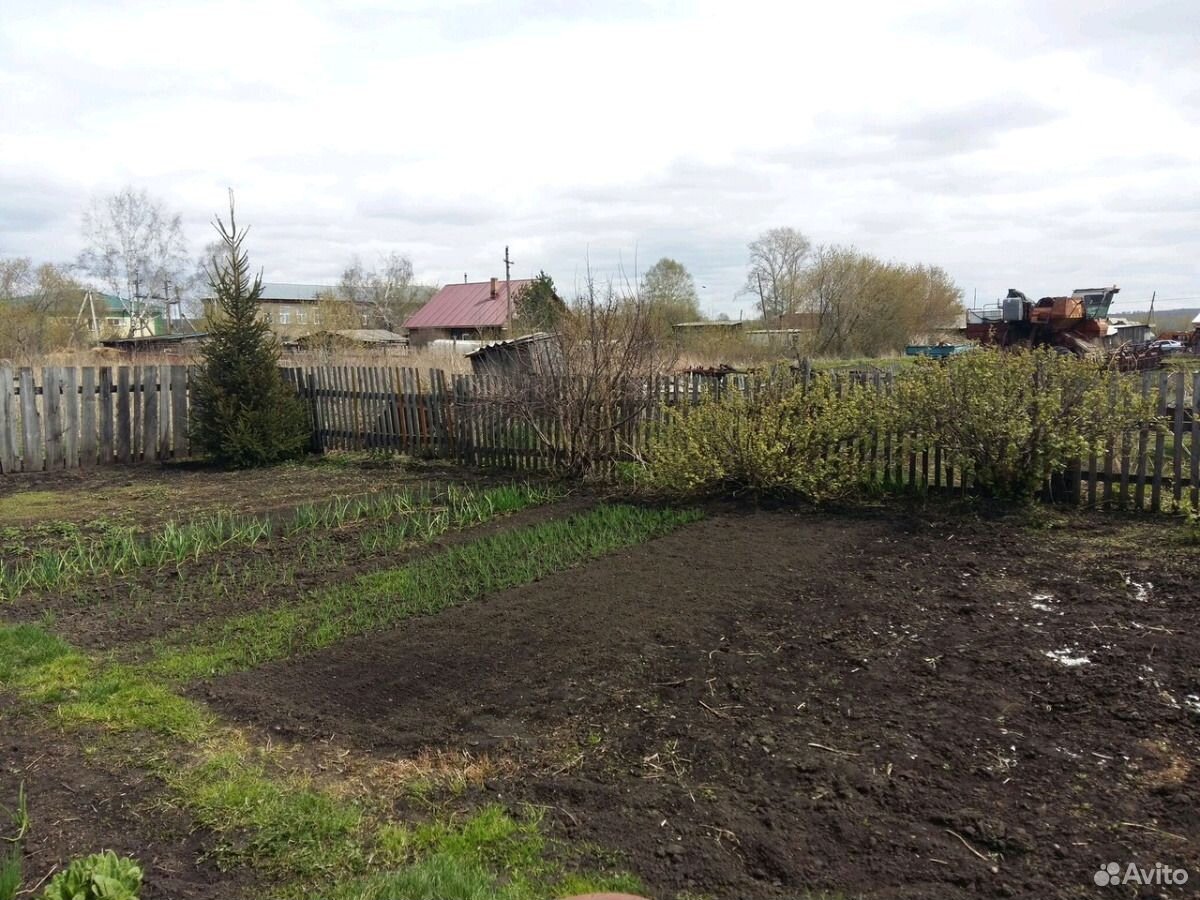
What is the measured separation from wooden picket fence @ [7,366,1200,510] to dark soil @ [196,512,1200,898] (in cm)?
219

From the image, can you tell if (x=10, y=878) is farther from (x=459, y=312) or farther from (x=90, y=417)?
(x=459, y=312)

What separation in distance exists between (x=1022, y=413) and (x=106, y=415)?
12.9 metres

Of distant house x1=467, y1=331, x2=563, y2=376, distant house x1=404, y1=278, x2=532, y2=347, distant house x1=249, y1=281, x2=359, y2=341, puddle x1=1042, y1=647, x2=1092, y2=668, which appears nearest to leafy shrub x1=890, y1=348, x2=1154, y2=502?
puddle x1=1042, y1=647, x2=1092, y2=668

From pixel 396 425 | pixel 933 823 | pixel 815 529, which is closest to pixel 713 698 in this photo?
pixel 933 823

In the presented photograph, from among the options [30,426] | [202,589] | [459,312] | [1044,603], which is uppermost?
[459,312]

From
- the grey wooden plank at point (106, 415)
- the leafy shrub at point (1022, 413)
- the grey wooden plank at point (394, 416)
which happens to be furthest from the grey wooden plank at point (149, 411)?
the leafy shrub at point (1022, 413)

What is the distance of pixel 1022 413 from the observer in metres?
7.78

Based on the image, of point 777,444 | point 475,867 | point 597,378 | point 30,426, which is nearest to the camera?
point 475,867

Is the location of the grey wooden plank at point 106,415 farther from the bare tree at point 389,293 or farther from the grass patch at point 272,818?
the bare tree at point 389,293

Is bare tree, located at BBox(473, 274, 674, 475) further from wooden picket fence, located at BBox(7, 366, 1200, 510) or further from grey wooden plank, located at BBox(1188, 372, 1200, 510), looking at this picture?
grey wooden plank, located at BBox(1188, 372, 1200, 510)

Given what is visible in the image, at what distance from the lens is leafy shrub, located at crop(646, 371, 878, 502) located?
336 inches

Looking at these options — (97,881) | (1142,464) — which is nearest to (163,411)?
(97,881)

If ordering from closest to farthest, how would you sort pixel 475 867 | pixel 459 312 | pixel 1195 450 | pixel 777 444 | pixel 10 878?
pixel 10 878 → pixel 475 867 → pixel 1195 450 → pixel 777 444 → pixel 459 312

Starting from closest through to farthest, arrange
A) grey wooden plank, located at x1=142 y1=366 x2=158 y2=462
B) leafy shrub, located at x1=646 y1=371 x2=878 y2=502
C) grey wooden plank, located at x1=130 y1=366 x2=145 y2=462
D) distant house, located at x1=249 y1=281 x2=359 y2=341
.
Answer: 1. leafy shrub, located at x1=646 y1=371 x2=878 y2=502
2. grey wooden plank, located at x1=130 y1=366 x2=145 y2=462
3. grey wooden plank, located at x1=142 y1=366 x2=158 y2=462
4. distant house, located at x1=249 y1=281 x2=359 y2=341
